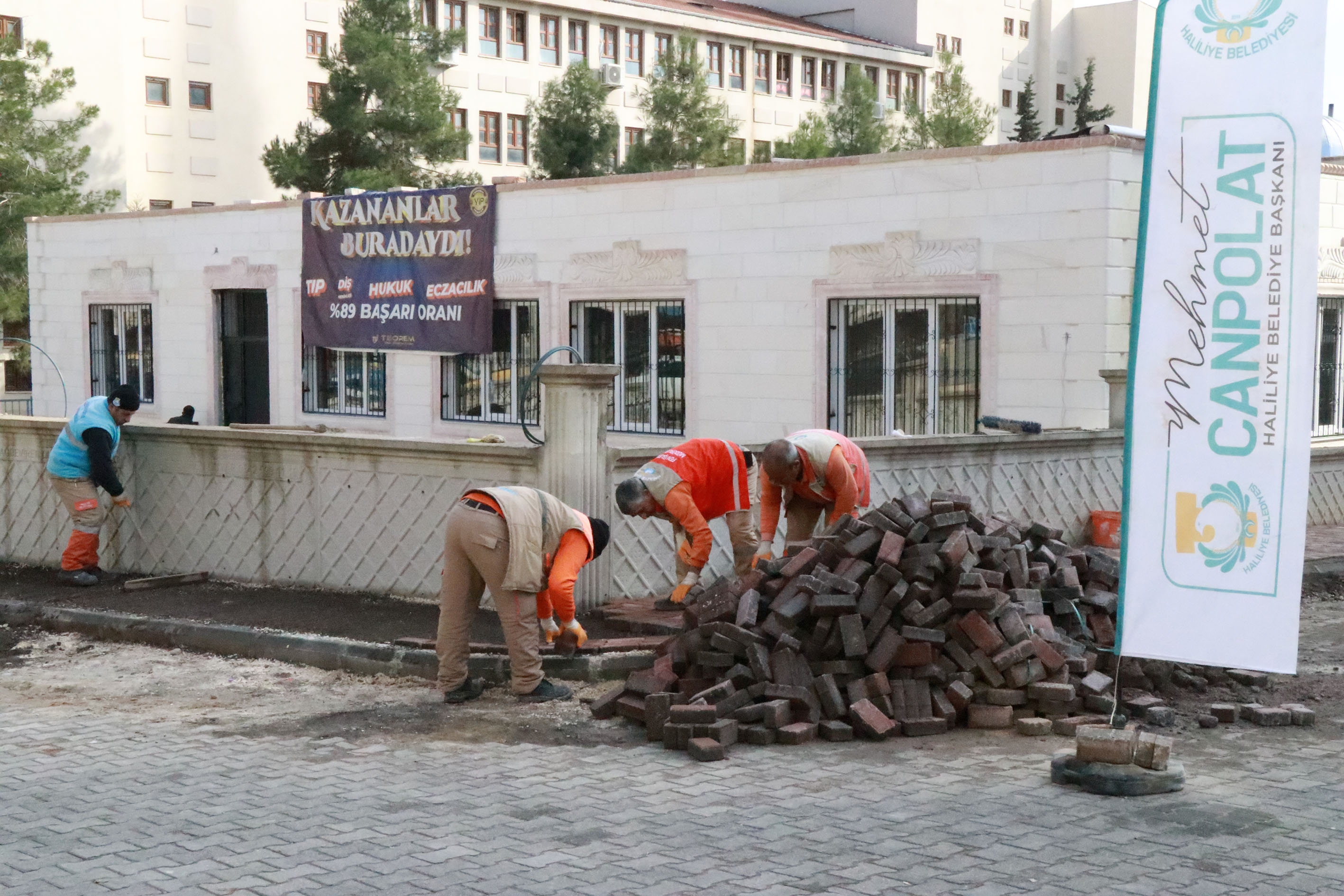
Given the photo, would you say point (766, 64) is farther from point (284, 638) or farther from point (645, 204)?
point (284, 638)

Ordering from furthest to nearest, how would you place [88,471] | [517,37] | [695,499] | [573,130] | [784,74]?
[784,74] → [517,37] → [573,130] → [88,471] → [695,499]

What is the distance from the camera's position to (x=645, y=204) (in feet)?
62.0

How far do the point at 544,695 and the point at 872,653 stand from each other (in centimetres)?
190

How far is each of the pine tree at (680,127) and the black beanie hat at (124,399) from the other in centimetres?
3116

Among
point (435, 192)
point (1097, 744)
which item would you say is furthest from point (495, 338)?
point (1097, 744)

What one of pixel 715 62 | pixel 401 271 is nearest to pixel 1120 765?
pixel 401 271

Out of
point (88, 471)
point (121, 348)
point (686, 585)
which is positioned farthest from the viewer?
point (121, 348)

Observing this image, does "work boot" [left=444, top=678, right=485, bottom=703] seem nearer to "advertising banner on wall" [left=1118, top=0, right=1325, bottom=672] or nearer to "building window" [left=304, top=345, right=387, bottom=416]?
"advertising banner on wall" [left=1118, top=0, right=1325, bottom=672]

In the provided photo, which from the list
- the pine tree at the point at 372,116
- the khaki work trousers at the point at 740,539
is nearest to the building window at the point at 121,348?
the pine tree at the point at 372,116

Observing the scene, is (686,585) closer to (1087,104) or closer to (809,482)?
(809,482)

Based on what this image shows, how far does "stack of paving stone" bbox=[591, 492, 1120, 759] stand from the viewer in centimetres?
762

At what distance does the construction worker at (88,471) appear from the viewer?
40.0ft

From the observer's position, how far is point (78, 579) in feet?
40.3

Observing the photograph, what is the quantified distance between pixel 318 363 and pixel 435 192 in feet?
11.9
